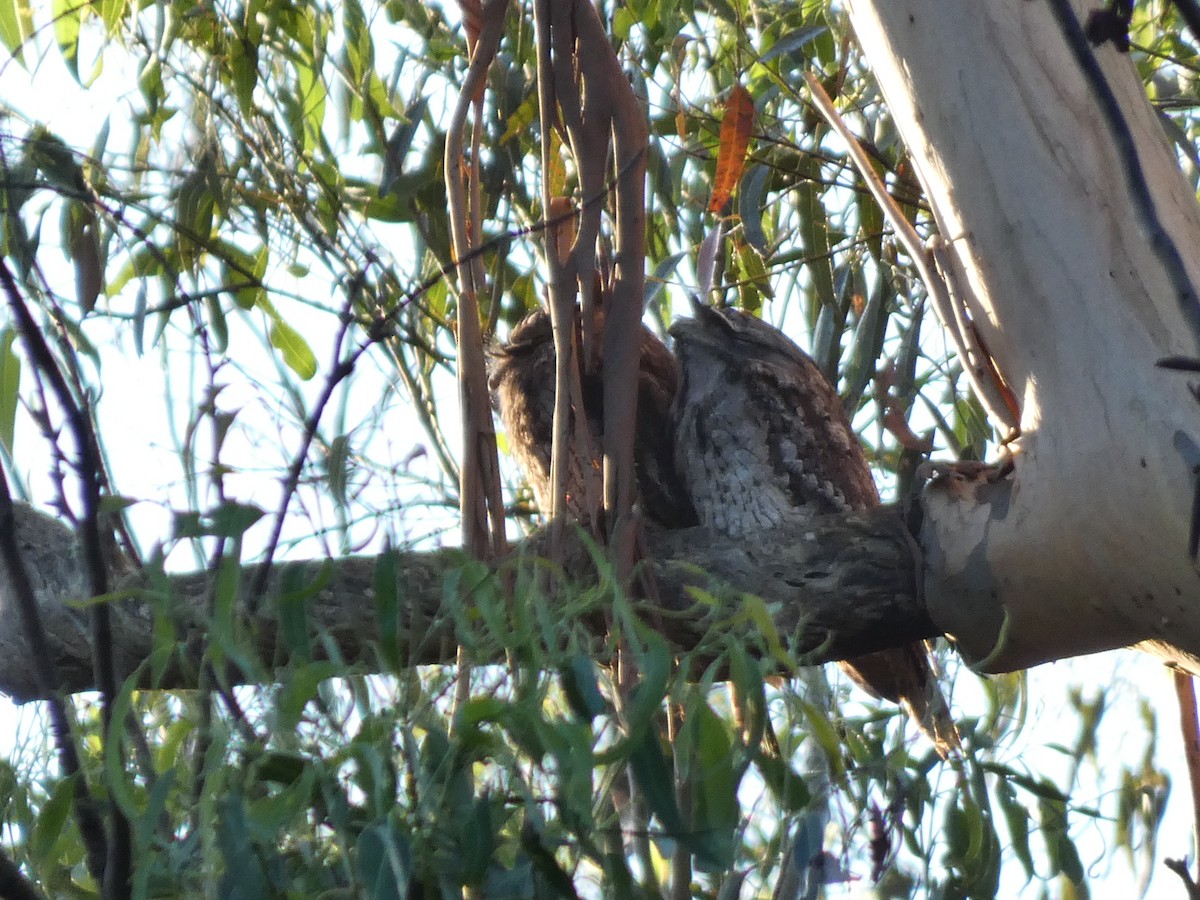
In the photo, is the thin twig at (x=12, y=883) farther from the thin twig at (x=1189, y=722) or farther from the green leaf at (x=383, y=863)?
the thin twig at (x=1189, y=722)

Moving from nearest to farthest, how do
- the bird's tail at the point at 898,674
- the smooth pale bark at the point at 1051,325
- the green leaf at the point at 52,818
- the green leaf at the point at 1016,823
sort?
the green leaf at the point at 52,818 → the green leaf at the point at 1016,823 → the smooth pale bark at the point at 1051,325 → the bird's tail at the point at 898,674

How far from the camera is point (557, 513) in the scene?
1259 mm

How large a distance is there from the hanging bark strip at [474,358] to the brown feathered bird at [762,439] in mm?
413

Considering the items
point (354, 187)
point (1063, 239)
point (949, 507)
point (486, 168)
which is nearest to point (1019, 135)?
point (1063, 239)

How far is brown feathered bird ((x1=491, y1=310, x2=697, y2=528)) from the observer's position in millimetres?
1851

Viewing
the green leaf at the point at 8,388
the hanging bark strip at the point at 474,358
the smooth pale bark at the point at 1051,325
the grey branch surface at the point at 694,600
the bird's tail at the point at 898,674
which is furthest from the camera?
the bird's tail at the point at 898,674

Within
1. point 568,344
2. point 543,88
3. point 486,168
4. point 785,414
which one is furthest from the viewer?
point 486,168

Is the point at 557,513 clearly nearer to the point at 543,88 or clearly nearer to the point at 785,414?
the point at 543,88

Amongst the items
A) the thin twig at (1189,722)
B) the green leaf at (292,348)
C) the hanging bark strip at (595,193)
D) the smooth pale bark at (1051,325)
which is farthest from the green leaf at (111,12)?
the thin twig at (1189,722)

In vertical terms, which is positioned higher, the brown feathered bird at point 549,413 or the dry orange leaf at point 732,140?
the dry orange leaf at point 732,140

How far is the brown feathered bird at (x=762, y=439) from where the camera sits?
169 centimetres

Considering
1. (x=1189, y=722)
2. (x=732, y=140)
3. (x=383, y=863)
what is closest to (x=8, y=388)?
(x=732, y=140)

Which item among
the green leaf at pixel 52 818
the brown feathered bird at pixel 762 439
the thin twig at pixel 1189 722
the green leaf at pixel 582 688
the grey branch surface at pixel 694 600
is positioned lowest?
the thin twig at pixel 1189 722

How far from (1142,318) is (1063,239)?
102 millimetres
